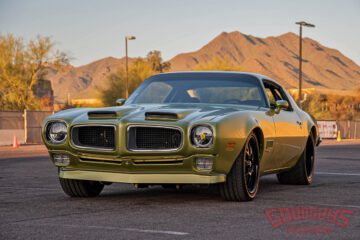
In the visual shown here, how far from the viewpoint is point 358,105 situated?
9444 centimetres

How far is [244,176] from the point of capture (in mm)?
8484

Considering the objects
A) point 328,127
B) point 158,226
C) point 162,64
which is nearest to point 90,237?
point 158,226

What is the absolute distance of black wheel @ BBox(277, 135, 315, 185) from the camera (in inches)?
439

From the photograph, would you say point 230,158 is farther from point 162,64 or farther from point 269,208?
point 162,64

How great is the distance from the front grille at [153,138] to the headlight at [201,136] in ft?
0.52

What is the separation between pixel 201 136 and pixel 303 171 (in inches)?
134

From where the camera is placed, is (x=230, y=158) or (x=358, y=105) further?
(x=358, y=105)

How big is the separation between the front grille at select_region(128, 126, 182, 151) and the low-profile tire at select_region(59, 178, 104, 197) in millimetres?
1115

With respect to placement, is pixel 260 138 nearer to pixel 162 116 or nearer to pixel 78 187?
pixel 162 116

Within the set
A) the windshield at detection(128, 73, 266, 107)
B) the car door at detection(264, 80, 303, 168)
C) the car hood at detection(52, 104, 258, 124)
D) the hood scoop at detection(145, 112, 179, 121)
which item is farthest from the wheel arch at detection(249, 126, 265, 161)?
the hood scoop at detection(145, 112, 179, 121)

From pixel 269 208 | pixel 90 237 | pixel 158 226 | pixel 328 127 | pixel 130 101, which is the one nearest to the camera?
pixel 90 237

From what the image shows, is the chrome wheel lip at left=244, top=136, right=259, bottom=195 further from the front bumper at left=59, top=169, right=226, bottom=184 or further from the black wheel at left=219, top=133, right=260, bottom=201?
the front bumper at left=59, top=169, right=226, bottom=184

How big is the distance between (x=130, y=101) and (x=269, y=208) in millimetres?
2855

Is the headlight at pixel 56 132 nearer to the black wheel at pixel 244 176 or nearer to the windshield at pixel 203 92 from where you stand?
the windshield at pixel 203 92
